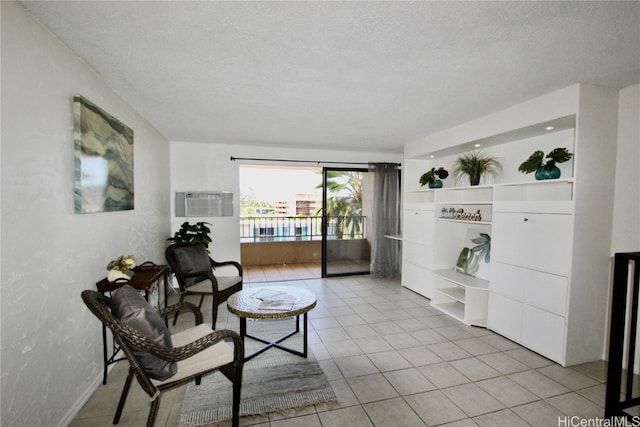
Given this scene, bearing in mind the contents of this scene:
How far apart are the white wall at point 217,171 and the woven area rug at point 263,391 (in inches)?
108

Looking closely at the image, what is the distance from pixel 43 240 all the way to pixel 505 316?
388cm

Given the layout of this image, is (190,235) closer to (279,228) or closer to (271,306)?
(271,306)

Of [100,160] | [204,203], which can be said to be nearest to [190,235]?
[204,203]

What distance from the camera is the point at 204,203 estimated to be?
478 centimetres

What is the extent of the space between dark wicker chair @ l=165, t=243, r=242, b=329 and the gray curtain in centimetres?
274

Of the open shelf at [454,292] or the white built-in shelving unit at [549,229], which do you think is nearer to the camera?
the white built-in shelving unit at [549,229]

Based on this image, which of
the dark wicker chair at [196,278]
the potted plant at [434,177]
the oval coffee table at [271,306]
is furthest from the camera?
the potted plant at [434,177]

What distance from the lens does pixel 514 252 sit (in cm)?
288

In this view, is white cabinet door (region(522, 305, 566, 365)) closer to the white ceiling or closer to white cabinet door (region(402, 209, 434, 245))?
white cabinet door (region(402, 209, 434, 245))

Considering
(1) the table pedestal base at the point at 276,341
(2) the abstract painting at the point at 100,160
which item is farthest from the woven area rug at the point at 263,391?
(2) the abstract painting at the point at 100,160

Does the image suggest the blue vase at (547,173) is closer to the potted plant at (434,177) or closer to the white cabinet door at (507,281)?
the white cabinet door at (507,281)

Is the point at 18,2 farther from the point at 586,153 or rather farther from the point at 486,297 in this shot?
the point at 486,297

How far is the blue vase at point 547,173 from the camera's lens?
2584 mm

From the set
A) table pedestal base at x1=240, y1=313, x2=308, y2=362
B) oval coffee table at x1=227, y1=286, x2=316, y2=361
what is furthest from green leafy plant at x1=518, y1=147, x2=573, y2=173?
table pedestal base at x1=240, y1=313, x2=308, y2=362
